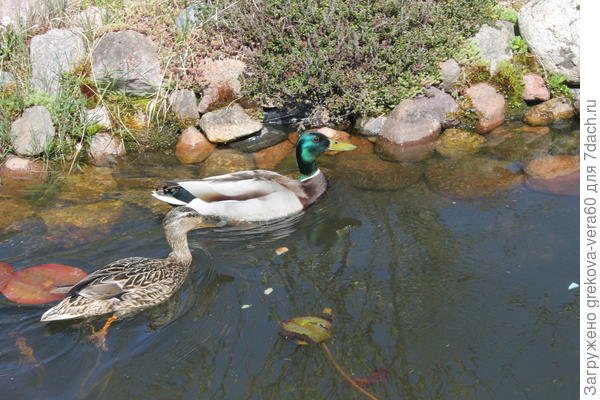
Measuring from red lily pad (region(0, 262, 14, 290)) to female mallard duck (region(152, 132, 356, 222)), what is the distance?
5.24 feet

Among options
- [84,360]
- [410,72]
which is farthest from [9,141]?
[410,72]

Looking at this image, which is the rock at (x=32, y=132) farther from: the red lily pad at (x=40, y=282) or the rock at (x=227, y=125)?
the red lily pad at (x=40, y=282)

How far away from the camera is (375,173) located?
786 cm

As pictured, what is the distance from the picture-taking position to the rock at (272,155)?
8.38m

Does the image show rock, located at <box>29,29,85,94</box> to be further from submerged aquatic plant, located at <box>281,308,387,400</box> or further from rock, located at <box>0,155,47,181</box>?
submerged aquatic plant, located at <box>281,308,387,400</box>

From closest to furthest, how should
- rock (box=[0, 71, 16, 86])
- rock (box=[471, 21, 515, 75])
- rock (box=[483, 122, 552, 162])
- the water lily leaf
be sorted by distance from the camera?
the water lily leaf, rock (box=[483, 122, 552, 162]), rock (box=[0, 71, 16, 86]), rock (box=[471, 21, 515, 75])

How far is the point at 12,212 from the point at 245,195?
2409 mm

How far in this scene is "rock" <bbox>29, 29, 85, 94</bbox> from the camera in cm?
892

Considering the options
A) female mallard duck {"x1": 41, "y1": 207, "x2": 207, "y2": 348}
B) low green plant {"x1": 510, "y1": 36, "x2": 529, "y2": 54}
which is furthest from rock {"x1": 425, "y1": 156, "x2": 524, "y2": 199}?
female mallard duck {"x1": 41, "y1": 207, "x2": 207, "y2": 348}

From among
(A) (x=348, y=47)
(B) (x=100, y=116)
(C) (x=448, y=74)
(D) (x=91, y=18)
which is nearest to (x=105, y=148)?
(B) (x=100, y=116)

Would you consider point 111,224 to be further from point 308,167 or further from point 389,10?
point 389,10

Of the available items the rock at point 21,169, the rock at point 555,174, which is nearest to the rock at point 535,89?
the rock at point 555,174

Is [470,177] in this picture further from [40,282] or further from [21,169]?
[21,169]


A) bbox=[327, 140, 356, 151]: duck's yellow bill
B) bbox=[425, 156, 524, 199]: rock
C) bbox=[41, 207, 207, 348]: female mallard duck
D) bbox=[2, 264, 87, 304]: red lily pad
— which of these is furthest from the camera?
bbox=[327, 140, 356, 151]: duck's yellow bill
